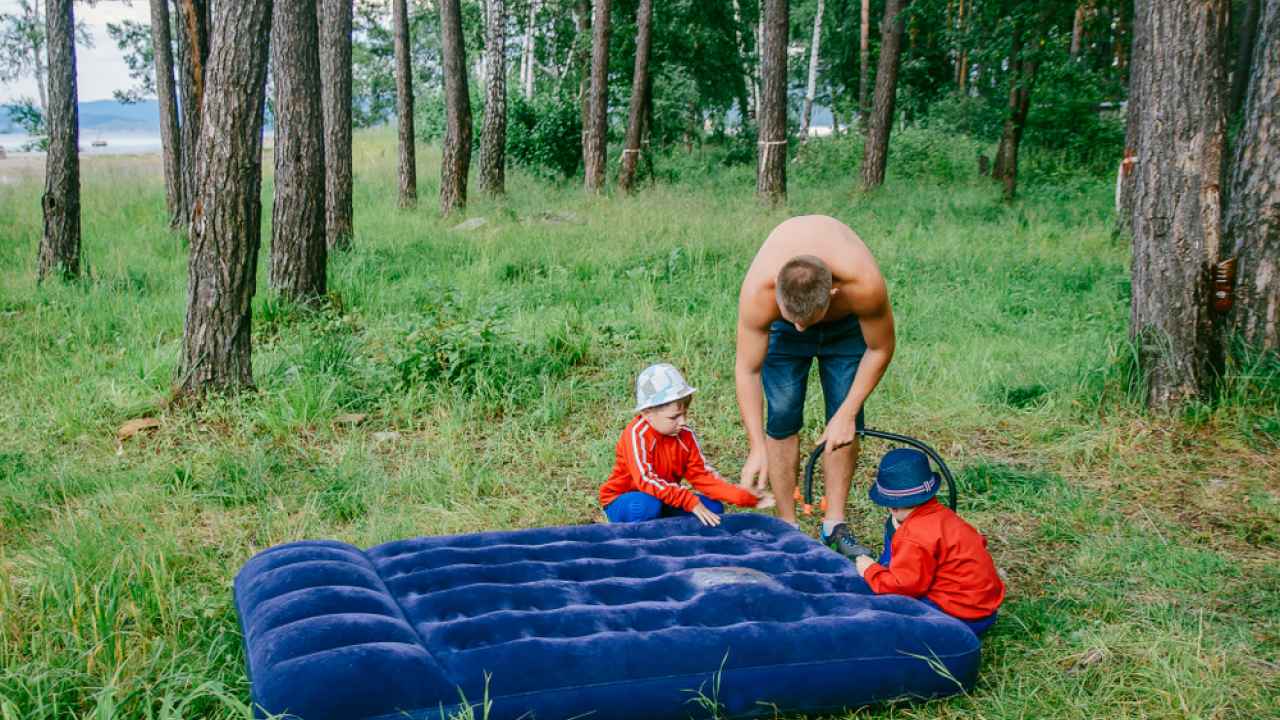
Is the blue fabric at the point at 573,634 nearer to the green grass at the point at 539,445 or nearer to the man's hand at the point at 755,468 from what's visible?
the green grass at the point at 539,445

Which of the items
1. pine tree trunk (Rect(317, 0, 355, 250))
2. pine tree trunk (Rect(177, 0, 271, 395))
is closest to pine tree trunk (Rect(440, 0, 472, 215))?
pine tree trunk (Rect(317, 0, 355, 250))

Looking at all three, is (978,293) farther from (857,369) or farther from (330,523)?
(330,523)

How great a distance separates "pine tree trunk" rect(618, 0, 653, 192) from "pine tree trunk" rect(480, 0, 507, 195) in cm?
247

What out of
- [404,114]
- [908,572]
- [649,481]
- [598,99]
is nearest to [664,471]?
[649,481]

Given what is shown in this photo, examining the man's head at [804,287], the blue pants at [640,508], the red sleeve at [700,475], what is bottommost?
the blue pants at [640,508]

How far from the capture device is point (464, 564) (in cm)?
388

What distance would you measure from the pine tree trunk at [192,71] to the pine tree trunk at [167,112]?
1.06 ft

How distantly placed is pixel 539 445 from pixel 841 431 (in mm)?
2220

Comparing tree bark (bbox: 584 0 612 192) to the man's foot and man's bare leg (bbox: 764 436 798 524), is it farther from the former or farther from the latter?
the man's foot

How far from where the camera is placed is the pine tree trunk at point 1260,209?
5926 mm

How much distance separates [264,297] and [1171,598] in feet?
23.3

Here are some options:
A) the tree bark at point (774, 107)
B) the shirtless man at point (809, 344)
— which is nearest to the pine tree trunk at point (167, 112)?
the tree bark at point (774, 107)

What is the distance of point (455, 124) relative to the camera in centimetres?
1444

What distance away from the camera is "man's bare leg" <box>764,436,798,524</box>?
495 centimetres
